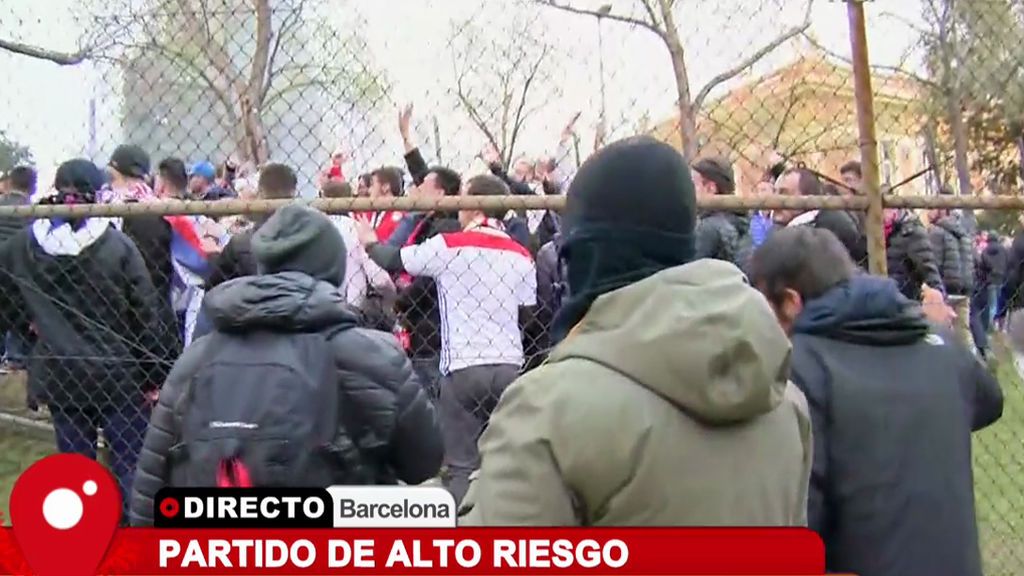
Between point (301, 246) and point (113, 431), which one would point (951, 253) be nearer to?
point (113, 431)

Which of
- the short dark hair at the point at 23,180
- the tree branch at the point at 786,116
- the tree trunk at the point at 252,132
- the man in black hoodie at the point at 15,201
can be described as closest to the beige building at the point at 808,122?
the tree branch at the point at 786,116

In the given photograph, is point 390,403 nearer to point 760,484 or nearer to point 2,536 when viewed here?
point 2,536

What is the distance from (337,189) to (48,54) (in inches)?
50.0

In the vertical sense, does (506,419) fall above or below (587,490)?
above

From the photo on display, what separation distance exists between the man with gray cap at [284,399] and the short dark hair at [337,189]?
1.79 metres

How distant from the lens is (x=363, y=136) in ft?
14.5

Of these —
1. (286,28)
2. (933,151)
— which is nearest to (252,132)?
(286,28)

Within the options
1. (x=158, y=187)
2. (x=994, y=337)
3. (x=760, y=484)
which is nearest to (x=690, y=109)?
(x=760, y=484)

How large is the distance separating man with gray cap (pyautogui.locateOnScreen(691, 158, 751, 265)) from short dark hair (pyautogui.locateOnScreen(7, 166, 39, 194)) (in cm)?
380

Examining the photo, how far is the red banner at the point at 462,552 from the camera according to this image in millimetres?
1975

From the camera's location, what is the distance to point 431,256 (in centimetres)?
546

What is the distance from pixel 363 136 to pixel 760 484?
278cm

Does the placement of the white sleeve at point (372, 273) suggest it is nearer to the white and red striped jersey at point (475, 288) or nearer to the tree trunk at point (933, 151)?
the white and red striped jersey at point (475, 288)

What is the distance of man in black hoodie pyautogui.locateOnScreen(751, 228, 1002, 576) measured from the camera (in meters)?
2.84
